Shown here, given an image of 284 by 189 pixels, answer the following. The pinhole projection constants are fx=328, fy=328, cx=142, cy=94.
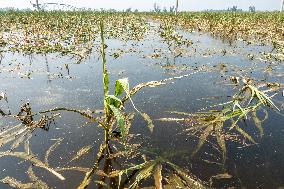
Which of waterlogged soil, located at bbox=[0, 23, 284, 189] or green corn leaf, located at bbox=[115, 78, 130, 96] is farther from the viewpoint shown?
waterlogged soil, located at bbox=[0, 23, 284, 189]

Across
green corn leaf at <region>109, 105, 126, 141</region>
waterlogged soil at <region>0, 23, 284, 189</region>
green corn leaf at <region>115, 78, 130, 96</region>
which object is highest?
green corn leaf at <region>115, 78, 130, 96</region>

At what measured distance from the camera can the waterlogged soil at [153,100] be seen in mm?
3424

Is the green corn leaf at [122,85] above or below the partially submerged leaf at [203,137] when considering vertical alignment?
above

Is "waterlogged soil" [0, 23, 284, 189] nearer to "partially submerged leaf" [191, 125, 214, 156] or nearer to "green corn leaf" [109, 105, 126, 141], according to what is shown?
"partially submerged leaf" [191, 125, 214, 156]

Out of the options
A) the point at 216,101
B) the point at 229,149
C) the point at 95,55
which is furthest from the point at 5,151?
the point at 95,55

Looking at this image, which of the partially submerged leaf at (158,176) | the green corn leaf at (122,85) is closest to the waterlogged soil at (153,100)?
the partially submerged leaf at (158,176)

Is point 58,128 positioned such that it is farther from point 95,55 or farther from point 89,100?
point 95,55

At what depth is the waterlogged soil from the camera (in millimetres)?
3424

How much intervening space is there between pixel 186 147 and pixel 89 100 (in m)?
2.29

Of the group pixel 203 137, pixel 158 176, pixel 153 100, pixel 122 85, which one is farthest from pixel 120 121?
pixel 153 100

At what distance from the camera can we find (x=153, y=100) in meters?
5.44

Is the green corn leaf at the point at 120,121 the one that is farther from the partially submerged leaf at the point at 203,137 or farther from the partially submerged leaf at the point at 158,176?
the partially submerged leaf at the point at 203,137

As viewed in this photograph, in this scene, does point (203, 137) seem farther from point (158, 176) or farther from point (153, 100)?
point (153, 100)

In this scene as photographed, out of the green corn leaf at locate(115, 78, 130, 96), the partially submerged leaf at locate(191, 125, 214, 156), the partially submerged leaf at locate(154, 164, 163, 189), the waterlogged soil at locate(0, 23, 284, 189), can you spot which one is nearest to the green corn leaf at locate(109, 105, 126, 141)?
the green corn leaf at locate(115, 78, 130, 96)
